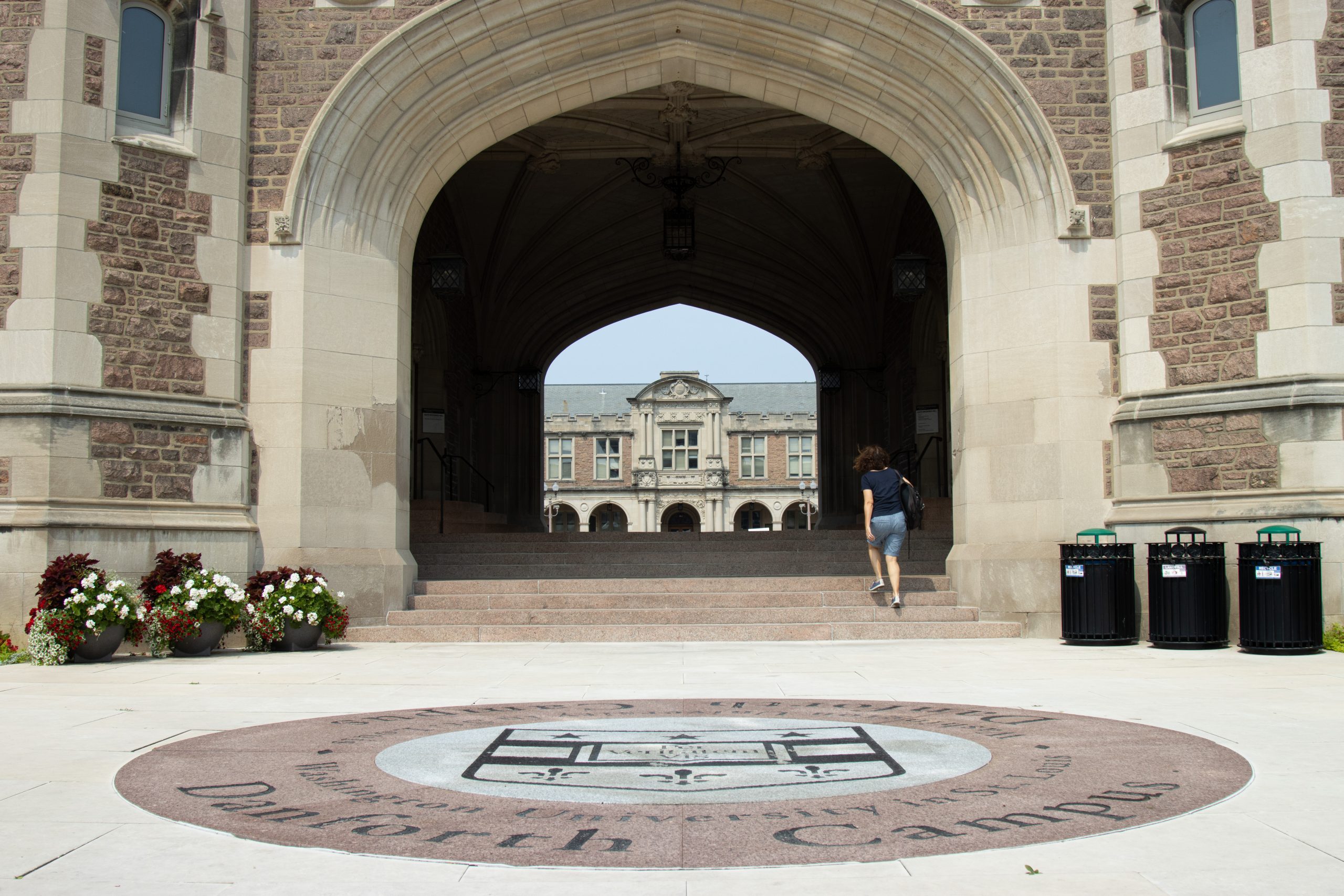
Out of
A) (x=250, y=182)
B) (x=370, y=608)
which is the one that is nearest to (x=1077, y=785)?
(x=370, y=608)

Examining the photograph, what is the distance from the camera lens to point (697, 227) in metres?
20.8

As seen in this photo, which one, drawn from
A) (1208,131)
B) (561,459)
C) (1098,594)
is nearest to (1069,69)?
(1208,131)

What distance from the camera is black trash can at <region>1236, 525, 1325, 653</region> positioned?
27.5 feet

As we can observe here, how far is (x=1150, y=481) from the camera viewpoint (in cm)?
1001

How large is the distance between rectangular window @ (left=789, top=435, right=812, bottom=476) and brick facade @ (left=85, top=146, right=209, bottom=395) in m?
51.6

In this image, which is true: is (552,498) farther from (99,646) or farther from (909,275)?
(99,646)

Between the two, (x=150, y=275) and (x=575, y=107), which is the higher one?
(x=575, y=107)

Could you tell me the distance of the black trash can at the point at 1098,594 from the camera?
9.34m

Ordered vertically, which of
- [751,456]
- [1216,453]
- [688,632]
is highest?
[751,456]

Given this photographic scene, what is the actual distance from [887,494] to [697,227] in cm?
1136

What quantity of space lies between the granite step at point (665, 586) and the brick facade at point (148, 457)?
90.2 inches

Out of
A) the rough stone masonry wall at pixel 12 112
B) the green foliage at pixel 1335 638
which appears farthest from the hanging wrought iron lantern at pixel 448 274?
the green foliage at pixel 1335 638

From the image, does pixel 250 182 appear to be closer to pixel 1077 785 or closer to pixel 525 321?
pixel 1077 785

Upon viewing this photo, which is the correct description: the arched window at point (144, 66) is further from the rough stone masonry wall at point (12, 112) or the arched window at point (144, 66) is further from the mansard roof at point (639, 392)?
the mansard roof at point (639, 392)
